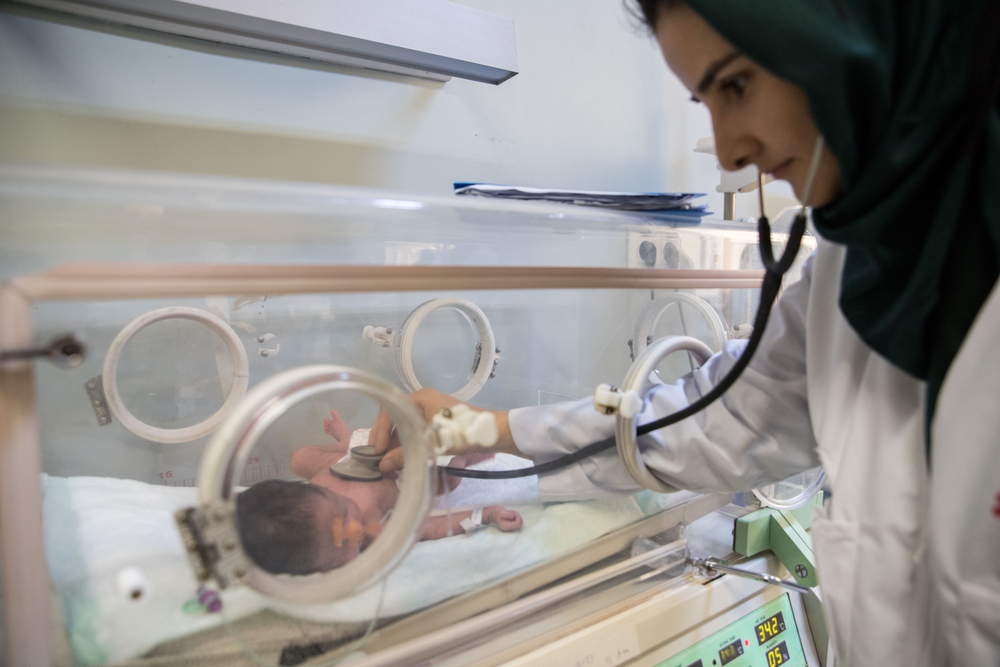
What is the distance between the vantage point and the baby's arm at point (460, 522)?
2.34ft

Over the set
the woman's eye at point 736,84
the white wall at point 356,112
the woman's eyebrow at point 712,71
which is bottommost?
the woman's eye at point 736,84

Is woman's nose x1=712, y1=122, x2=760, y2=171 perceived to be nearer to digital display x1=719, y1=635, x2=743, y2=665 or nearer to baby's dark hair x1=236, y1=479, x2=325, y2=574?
baby's dark hair x1=236, y1=479, x2=325, y2=574

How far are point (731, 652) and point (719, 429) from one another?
38 centimetres

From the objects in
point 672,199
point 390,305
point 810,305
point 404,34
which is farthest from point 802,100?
point 404,34

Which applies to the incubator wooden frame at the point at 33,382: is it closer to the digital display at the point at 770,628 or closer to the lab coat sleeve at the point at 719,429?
the lab coat sleeve at the point at 719,429

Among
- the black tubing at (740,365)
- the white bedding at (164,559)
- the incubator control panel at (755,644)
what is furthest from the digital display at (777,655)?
the black tubing at (740,365)

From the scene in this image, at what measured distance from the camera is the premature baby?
1.96ft

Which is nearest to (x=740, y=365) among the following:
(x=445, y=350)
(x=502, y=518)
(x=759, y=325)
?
(x=759, y=325)

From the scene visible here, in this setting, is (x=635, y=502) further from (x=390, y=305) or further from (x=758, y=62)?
(x=758, y=62)

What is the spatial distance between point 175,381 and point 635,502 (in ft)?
2.68

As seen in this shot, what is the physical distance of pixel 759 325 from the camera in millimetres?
646

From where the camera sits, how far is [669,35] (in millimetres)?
544

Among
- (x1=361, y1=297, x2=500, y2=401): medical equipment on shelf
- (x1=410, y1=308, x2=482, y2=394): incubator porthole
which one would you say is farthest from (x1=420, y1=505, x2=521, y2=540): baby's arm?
(x1=410, y1=308, x2=482, y2=394): incubator porthole

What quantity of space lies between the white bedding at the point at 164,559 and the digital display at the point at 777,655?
322 millimetres
